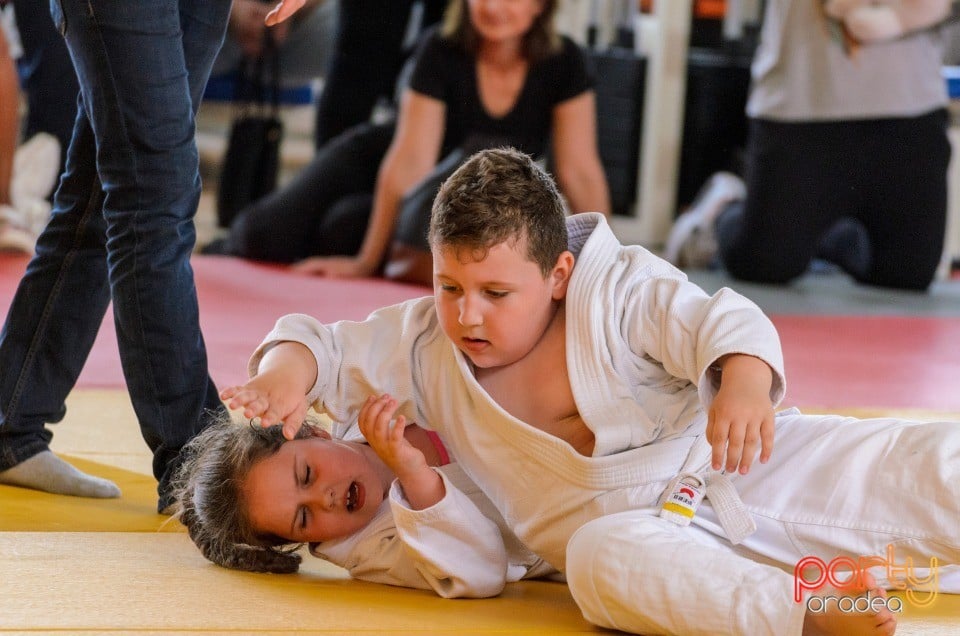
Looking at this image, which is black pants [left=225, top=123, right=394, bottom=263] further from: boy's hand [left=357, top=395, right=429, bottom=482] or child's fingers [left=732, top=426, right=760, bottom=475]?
child's fingers [left=732, top=426, right=760, bottom=475]

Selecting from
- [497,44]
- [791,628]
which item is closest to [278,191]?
[497,44]

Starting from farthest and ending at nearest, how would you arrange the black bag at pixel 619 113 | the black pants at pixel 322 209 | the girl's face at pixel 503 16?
the black bag at pixel 619 113
the black pants at pixel 322 209
the girl's face at pixel 503 16

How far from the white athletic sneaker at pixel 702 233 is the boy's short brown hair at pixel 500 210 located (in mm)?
3247

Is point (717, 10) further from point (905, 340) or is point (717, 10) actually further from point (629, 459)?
point (629, 459)


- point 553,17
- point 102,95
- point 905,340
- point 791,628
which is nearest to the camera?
point 791,628

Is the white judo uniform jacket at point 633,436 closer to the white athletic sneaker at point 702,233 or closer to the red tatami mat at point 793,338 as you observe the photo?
the red tatami mat at point 793,338

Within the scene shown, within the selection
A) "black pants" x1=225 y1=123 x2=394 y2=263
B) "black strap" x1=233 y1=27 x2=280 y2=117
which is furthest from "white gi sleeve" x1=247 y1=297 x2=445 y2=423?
"black strap" x1=233 y1=27 x2=280 y2=117

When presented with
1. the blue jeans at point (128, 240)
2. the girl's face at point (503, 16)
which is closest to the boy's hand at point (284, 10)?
the blue jeans at point (128, 240)

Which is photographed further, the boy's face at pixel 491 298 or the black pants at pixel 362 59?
the black pants at pixel 362 59

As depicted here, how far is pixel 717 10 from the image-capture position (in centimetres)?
533

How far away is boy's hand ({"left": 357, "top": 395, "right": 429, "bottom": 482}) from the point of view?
1388mm

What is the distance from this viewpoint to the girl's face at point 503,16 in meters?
3.83

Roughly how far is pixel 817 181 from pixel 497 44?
46.3 inches

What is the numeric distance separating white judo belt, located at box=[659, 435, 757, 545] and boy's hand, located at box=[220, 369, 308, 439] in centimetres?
43
